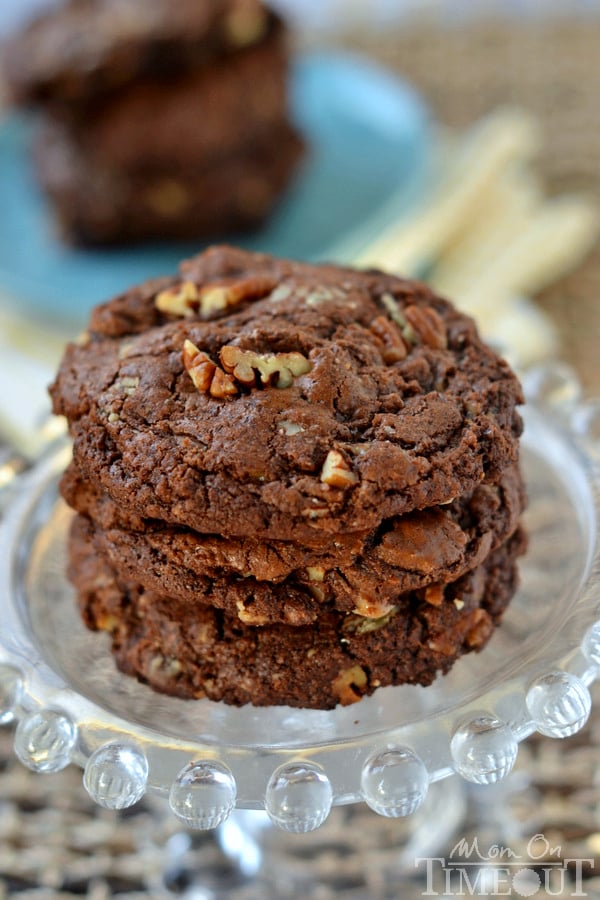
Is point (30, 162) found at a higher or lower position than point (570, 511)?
higher

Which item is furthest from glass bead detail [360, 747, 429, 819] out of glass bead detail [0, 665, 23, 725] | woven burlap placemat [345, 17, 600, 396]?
woven burlap placemat [345, 17, 600, 396]

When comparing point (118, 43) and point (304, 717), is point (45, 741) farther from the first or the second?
point (118, 43)

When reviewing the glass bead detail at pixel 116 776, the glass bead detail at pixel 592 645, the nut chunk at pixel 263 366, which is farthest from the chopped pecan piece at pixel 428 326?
the glass bead detail at pixel 116 776

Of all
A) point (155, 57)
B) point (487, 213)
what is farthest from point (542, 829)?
point (155, 57)

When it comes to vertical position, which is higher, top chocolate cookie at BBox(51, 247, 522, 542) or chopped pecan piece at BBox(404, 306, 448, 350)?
chopped pecan piece at BBox(404, 306, 448, 350)

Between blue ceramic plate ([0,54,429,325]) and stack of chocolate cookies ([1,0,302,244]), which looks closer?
stack of chocolate cookies ([1,0,302,244])

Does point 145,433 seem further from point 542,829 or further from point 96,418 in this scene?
point 542,829

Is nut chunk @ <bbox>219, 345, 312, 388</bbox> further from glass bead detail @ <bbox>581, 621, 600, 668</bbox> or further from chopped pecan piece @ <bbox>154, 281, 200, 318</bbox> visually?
glass bead detail @ <bbox>581, 621, 600, 668</bbox>
